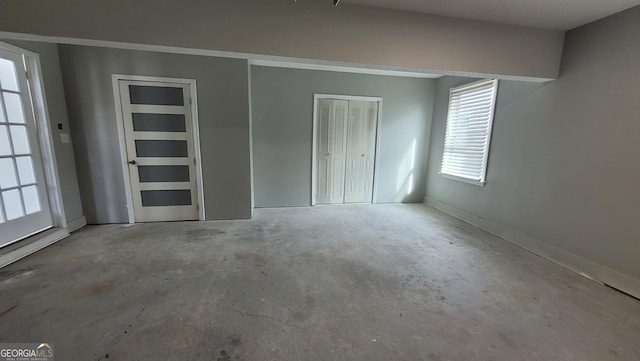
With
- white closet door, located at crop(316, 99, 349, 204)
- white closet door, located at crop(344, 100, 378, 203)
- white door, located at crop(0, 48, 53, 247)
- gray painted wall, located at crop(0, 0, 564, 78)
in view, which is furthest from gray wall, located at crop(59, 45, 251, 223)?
white closet door, located at crop(344, 100, 378, 203)

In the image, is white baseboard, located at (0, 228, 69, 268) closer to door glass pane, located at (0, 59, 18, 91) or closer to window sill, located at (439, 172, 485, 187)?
door glass pane, located at (0, 59, 18, 91)

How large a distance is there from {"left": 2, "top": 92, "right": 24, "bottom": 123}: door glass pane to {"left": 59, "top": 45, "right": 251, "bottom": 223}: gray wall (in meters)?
0.60

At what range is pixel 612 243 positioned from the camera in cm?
245

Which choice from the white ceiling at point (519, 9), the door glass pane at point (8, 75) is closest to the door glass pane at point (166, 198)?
the door glass pane at point (8, 75)

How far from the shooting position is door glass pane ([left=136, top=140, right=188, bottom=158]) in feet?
12.3

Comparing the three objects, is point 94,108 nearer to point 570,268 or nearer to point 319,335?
point 319,335

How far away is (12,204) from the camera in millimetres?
2770

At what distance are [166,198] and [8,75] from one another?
213 cm

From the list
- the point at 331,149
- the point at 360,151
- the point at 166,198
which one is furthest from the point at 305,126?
the point at 166,198

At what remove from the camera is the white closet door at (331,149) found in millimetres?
4824

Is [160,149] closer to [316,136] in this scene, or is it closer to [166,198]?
[166,198]

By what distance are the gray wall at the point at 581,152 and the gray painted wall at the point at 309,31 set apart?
34cm

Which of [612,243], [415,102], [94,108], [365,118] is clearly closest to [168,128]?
[94,108]

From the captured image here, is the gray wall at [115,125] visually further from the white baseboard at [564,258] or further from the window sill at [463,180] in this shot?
the white baseboard at [564,258]
